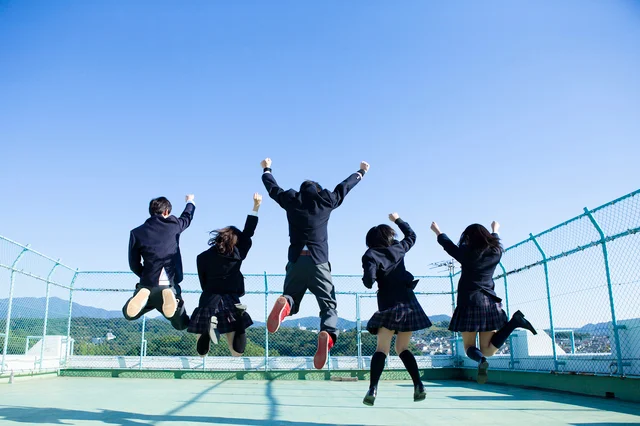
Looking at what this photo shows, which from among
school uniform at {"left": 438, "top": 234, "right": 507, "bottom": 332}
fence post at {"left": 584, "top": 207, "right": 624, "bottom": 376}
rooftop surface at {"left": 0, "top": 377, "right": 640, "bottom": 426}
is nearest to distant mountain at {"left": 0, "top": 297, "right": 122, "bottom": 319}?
rooftop surface at {"left": 0, "top": 377, "right": 640, "bottom": 426}

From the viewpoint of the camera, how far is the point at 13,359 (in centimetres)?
902

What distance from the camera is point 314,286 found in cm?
430

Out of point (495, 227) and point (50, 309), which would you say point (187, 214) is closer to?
point (495, 227)

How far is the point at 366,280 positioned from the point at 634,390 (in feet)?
13.6

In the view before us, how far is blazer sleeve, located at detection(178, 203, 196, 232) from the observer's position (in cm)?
476

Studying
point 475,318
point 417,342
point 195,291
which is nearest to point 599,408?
point 475,318

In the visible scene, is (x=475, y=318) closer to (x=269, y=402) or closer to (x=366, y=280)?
(x=366, y=280)

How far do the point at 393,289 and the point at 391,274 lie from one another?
14 cm

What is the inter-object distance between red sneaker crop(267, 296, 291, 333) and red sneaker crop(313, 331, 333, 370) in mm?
355

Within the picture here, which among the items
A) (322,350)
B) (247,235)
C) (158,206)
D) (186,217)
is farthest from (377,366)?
(158,206)

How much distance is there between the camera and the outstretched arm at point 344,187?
179 inches

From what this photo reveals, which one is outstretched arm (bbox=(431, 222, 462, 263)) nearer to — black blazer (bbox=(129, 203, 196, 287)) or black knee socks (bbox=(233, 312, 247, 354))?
black knee socks (bbox=(233, 312, 247, 354))

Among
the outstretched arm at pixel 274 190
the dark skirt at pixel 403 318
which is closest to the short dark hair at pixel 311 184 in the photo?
the outstretched arm at pixel 274 190

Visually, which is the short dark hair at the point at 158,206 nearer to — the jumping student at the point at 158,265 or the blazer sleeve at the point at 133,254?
the jumping student at the point at 158,265
